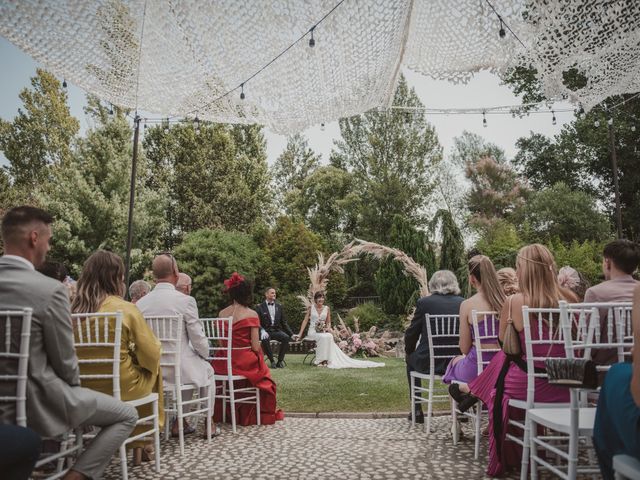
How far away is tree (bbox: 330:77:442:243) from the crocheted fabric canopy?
26036 mm

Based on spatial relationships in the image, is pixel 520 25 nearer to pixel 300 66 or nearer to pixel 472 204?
pixel 300 66

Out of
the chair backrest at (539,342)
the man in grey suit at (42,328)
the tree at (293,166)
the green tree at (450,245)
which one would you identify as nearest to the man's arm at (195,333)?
the man in grey suit at (42,328)

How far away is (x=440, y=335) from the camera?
470cm

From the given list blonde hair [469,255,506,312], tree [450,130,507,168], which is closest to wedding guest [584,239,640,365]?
blonde hair [469,255,506,312]

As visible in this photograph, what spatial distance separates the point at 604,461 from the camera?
201 cm

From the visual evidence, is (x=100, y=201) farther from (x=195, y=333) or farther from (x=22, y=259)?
(x=22, y=259)

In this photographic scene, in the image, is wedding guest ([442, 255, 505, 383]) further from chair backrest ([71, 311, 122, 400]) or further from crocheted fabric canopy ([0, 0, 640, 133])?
chair backrest ([71, 311, 122, 400])

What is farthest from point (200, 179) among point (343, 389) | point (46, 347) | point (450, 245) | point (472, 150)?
point (46, 347)

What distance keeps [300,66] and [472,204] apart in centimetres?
3231

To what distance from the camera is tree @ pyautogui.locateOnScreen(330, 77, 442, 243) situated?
101ft

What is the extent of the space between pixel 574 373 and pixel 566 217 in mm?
25188

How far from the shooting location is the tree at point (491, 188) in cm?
3391

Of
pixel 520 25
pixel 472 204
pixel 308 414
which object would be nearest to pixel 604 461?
pixel 520 25

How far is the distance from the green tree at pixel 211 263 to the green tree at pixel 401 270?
7.03m
